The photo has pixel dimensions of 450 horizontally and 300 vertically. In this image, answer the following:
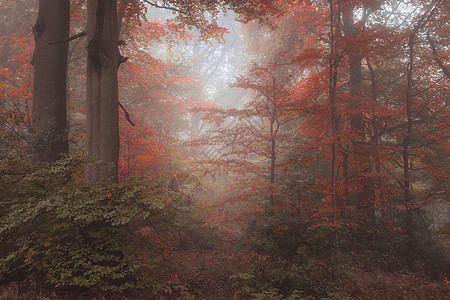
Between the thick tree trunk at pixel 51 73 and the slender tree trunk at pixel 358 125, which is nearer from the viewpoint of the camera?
the thick tree trunk at pixel 51 73

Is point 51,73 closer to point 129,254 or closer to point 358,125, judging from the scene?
point 129,254

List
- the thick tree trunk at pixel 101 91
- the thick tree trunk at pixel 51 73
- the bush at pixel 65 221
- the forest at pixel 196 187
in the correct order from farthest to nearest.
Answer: the thick tree trunk at pixel 51 73 → the thick tree trunk at pixel 101 91 → the forest at pixel 196 187 → the bush at pixel 65 221

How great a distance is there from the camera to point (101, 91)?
195 inches

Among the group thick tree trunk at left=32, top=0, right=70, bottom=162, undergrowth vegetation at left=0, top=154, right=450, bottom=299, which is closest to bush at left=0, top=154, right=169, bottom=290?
undergrowth vegetation at left=0, top=154, right=450, bottom=299

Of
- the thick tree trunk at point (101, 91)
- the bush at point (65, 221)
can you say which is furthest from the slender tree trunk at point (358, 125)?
the bush at point (65, 221)

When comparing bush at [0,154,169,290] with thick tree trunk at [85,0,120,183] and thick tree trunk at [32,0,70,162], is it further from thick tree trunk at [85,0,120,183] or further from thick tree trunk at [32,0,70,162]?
thick tree trunk at [32,0,70,162]

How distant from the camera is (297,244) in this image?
228 inches

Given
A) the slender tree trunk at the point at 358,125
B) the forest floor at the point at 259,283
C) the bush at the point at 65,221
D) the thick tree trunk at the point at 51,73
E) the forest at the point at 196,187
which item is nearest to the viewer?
the bush at the point at 65,221

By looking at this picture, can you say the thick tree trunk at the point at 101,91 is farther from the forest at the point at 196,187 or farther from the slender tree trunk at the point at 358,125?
the slender tree trunk at the point at 358,125

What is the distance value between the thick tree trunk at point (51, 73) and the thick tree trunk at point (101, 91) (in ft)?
4.63

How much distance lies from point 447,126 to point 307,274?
750cm

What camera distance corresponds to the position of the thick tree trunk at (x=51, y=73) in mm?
5840

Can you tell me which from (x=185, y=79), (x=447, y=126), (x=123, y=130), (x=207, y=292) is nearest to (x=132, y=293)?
(x=207, y=292)

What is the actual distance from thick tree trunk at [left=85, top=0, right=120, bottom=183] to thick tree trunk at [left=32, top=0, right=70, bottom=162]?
141cm
